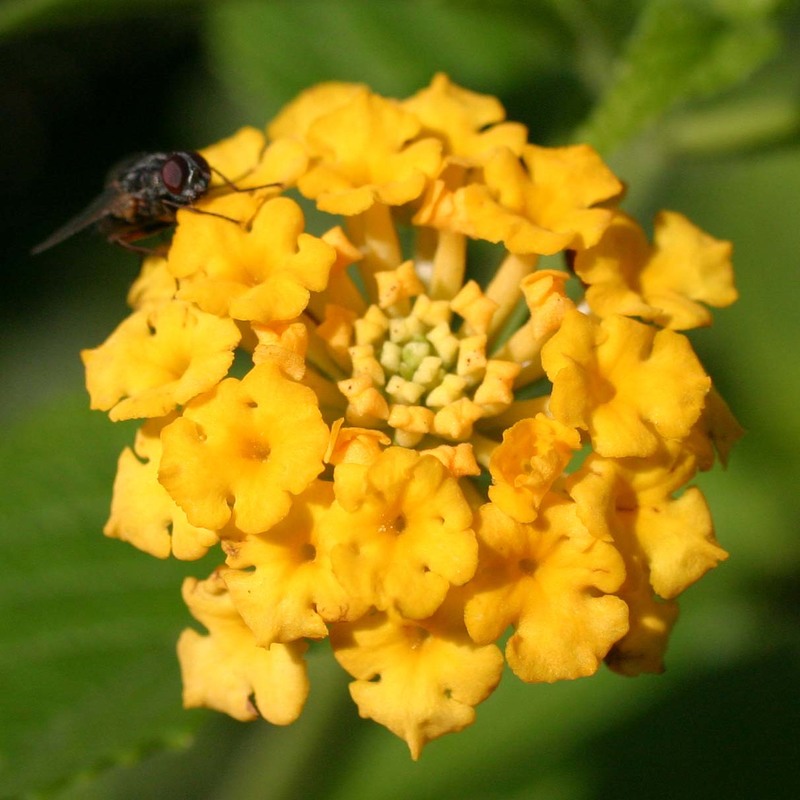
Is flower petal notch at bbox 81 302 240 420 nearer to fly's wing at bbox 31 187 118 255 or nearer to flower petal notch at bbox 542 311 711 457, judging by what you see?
fly's wing at bbox 31 187 118 255

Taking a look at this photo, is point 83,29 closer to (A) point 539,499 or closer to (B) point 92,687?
(B) point 92,687

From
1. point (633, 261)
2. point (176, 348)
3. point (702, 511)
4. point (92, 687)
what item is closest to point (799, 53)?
point (633, 261)

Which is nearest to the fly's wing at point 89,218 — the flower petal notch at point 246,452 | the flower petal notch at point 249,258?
the flower petal notch at point 249,258

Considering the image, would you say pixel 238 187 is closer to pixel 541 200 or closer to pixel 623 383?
pixel 541 200

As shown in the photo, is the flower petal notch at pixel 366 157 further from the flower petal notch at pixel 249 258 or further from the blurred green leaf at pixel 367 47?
the blurred green leaf at pixel 367 47

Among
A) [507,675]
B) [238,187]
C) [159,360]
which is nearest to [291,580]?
[159,360]

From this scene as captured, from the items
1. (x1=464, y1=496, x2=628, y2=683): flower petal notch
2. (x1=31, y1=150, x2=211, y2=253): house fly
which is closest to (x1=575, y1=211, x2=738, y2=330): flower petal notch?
(x1=464, y1=496, x2=628, y2=683): flower petal notch
